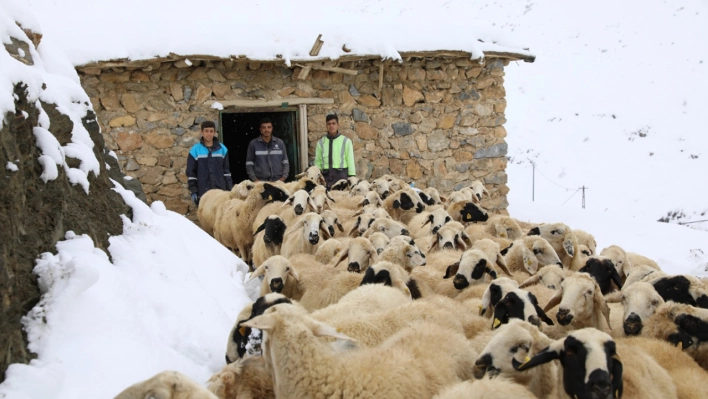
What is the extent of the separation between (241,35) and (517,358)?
9.20 meters

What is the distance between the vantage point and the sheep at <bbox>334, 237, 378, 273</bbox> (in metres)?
5.90

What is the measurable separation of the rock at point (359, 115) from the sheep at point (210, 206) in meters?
2.90

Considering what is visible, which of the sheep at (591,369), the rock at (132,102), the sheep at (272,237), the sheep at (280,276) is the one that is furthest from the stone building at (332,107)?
the sheep at (591,369)

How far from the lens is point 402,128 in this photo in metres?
12.6

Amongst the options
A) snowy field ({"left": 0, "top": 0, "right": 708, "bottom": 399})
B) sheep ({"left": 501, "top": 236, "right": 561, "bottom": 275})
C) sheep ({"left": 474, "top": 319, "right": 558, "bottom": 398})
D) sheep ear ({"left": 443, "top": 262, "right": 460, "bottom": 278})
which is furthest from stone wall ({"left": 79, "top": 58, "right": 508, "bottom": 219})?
sheep ({"left": 474, "top": 319, "right": 558, "bottom": 398})

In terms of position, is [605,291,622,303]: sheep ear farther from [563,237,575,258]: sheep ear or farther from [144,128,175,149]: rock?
[144,128,175,149]: rock

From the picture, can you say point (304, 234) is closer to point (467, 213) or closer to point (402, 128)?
point (467, 213)

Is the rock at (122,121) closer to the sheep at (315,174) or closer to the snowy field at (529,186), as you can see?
the snowy field at (529,186)

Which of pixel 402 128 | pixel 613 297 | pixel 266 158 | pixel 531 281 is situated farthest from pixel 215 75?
pixel 613 297

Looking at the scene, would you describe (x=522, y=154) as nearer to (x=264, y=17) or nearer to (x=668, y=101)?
(x=668, y=101)

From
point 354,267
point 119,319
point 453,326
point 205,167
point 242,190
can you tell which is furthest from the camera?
point 205,167

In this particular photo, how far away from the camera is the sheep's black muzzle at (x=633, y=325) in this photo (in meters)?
4.42

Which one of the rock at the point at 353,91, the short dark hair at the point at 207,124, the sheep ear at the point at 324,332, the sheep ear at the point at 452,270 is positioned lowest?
the sheep ear at the point at 452,270

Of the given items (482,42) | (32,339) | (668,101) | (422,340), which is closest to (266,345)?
(422,340)
